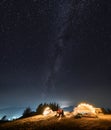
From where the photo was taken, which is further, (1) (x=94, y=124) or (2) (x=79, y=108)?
(2) (x=79, y=108)

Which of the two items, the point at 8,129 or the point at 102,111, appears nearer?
the point at 8,129

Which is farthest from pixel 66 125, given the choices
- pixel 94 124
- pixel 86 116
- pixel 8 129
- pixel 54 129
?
pixel 8 129

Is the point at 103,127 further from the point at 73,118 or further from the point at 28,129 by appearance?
the point at 28,129

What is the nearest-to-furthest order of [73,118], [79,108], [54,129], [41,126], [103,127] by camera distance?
1. [103,127]
2. [54,129]
3. [41,126]
4. [73,118]
5. [79,108]

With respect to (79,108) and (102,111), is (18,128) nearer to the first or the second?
(79,108)

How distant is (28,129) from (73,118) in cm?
940

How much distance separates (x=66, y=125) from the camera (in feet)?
108

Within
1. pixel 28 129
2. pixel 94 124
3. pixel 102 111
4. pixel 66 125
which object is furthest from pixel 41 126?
pixel 102 111

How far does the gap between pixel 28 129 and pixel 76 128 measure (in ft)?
26.6

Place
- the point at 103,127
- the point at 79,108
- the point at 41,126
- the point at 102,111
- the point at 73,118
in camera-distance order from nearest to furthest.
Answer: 1. the point at 103,127
2. the point at 41,126
3. the point at 73,118
4. the point at 79,108
5. the point at 102,111

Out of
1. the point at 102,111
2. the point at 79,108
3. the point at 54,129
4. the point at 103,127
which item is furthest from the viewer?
the point at 102,111

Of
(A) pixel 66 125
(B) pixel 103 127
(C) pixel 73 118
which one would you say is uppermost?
(C) pixel 73 118

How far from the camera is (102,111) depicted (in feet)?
157

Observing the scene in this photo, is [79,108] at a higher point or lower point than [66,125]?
higher
